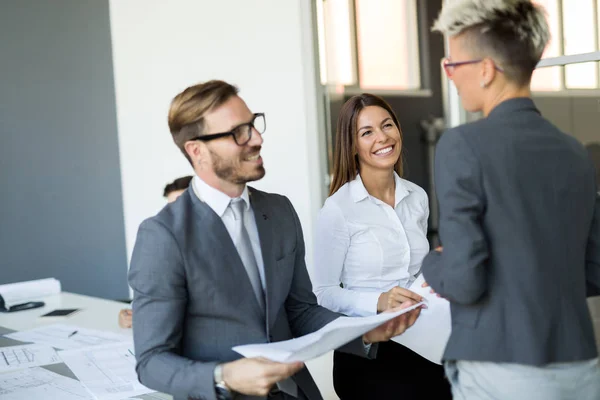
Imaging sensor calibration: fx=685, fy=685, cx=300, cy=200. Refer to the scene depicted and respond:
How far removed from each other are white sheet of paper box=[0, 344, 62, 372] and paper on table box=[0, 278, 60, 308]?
38.7 inches

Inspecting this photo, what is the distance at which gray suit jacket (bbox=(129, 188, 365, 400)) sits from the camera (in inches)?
59.5

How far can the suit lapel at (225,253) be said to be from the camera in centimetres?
159

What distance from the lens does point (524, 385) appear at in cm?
123

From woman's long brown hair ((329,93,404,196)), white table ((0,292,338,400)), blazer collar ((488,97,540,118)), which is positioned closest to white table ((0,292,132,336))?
white table ((0,292,338,400))

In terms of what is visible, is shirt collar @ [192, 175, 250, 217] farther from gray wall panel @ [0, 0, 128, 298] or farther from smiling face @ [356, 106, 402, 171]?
gray wall panel @ [0, 0, 128, 298]

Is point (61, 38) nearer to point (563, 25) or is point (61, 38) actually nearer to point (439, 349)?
point (563, 25)

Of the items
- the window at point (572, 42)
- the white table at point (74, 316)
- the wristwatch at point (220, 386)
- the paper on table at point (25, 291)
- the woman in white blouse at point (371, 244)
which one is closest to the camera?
the wristwatch at point (220, 386)

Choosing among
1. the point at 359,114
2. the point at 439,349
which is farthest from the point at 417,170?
the point at 439,349

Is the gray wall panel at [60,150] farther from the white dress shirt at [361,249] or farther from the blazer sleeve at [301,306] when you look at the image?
the blazer sleeve at [301,306]

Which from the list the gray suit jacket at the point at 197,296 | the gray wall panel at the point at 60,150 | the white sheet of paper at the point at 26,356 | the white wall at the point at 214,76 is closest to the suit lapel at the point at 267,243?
the gray suit jacket at the point at 197,296

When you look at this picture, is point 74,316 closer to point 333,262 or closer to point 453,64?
point 333,262

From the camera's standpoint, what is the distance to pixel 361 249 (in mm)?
2195

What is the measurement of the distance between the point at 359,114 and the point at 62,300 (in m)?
2.08

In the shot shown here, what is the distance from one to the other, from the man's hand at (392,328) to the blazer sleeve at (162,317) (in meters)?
0.45
